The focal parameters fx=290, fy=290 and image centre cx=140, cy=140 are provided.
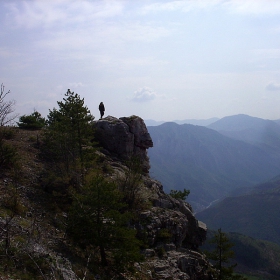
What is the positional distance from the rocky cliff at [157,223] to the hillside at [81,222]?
0.26 feet

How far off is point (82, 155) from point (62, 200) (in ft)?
12.6

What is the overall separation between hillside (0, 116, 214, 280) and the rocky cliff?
78mm

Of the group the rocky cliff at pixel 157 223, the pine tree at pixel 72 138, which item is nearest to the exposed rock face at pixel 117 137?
the rocky cliff at pixel 157 223

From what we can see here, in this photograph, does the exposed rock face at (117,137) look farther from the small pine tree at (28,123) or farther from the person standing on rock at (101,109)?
the small pine tree at (28,123)

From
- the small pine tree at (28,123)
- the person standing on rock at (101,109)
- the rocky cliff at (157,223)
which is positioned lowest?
the rocky cliff at (157,223)

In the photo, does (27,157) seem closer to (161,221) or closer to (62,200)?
A: (62,200)

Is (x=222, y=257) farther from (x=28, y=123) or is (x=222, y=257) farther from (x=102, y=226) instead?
(x=28, y=123)

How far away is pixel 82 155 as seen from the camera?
23.4m

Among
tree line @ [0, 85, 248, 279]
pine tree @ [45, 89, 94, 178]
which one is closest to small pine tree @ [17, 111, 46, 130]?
tree line @ [0, 85, 248, 279]

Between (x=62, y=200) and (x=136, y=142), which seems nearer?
(x=62, y=200)

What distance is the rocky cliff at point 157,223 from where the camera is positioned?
21.4 metres

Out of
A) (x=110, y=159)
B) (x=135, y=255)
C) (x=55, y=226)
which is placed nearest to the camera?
(x=135, y=255)

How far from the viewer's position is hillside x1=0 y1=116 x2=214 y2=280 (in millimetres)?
13438

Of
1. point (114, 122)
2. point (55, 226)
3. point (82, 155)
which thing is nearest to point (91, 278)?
point (55, 226)
